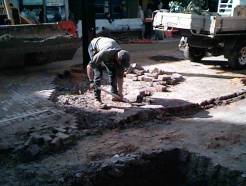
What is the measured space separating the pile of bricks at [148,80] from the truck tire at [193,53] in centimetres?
250

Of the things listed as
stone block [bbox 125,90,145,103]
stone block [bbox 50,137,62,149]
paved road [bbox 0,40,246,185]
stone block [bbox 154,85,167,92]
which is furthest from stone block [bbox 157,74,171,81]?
stone block [bbox 50,137,62,149]

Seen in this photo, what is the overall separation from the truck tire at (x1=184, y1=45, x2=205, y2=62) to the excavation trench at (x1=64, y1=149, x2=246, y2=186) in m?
7.20

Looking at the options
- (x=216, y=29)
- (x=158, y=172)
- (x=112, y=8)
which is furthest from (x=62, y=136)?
(x=112, y=8)

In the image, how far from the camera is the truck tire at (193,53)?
514 inches

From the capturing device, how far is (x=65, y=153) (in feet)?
19.9

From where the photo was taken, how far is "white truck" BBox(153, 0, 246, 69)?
1116cm

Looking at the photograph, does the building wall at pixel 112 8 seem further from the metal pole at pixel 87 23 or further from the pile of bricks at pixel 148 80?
the pile of bricks at pixel 148 80

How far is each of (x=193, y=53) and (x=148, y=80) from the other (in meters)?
3.56

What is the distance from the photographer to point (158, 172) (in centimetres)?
620

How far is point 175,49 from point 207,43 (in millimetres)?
4693

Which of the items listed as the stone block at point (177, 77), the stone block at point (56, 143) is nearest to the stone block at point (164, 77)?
the stone block at point (177, 77)

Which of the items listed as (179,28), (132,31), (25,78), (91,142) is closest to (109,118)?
(91,142)

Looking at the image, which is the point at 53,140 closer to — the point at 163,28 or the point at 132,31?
the point at 163,28

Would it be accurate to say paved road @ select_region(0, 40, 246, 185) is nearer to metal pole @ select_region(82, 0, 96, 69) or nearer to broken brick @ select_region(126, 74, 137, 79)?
metal pole @ select_region(82, 0, 96, 69)
